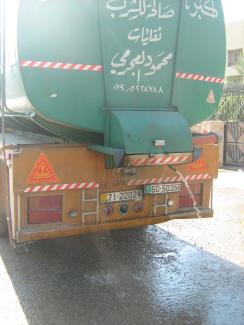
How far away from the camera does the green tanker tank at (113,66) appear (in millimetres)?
3668

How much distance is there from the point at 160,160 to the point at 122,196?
607 millimetres

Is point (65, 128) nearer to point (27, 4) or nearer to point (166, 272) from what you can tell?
point (27, 4)

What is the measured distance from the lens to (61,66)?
3750mm

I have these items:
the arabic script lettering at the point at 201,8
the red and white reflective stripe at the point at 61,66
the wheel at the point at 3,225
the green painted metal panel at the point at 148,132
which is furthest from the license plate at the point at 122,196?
the arabic script lettering at the point at 201,8

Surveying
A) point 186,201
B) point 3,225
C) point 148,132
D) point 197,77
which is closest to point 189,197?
point 186,201

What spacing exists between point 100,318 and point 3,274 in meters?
1.38

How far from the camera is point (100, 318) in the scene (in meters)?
3.58

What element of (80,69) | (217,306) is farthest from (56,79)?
(217,306)

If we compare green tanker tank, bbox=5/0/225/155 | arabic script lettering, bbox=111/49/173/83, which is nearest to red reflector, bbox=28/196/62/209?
green tanker tank, bbox=5/0/225/155

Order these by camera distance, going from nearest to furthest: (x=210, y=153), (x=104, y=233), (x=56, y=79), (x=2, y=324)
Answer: (x=2, y=324) < (x=56, y=79) < (x=210, y=153) < (x=104, y=233)

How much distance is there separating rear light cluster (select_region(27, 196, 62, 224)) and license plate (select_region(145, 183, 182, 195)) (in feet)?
3.02

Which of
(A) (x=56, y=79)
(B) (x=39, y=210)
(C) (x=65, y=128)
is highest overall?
(A) (x=56, y=79)

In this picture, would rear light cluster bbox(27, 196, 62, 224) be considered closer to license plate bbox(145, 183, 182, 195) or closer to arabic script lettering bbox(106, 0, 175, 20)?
license plate bbox(145, 183, 182, 195)

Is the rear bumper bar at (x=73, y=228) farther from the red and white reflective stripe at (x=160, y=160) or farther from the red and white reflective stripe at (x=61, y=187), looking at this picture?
the red and white reflective stripe at (x=160, y=160)
